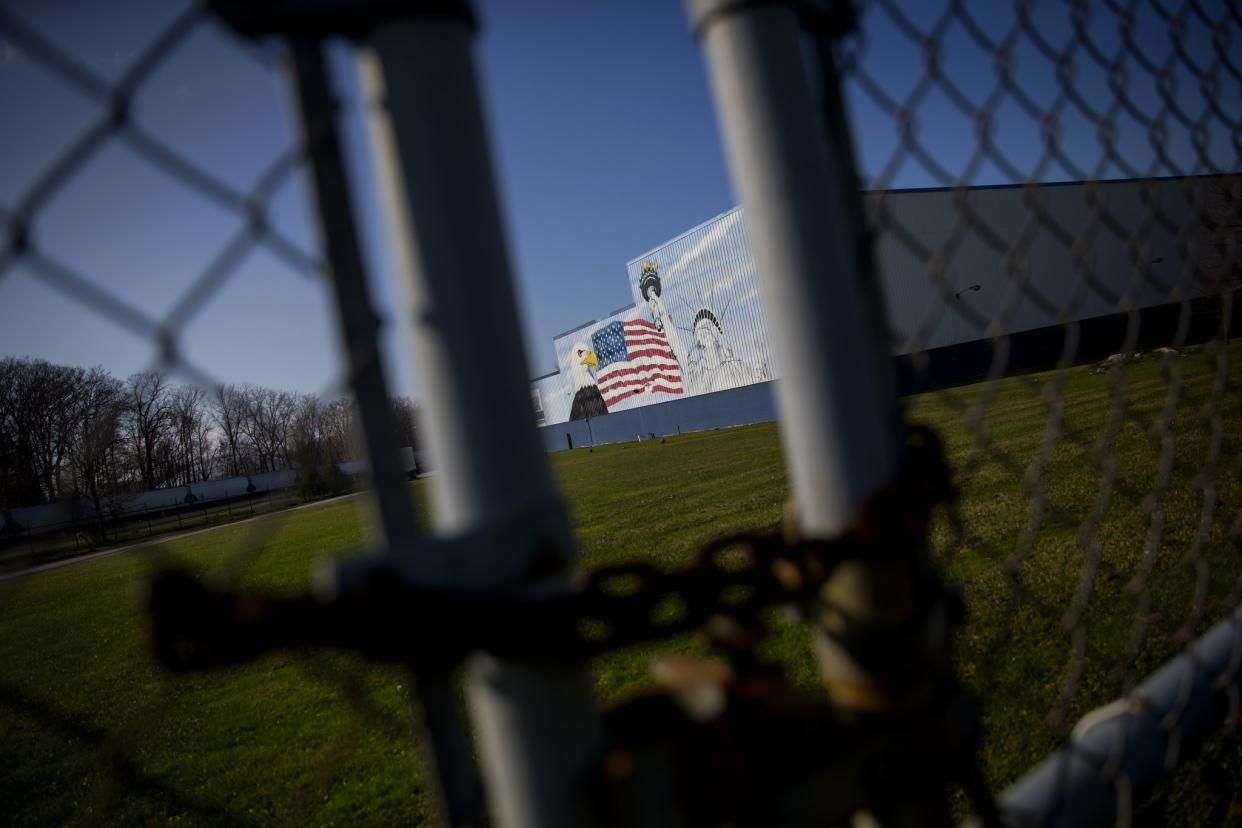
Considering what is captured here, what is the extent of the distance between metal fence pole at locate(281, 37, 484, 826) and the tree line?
1.1 inches

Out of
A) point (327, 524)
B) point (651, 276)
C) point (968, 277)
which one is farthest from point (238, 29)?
point (651, 276)

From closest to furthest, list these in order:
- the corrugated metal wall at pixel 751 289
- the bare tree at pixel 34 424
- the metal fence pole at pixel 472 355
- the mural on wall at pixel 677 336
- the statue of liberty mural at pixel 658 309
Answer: the metal fence pole at pixel 472 355 < the bare tree at pixel 34 424 < the corrugated metal wall at pixel 751 289 < the mural on wall at pixel 677 336 < the statue of liberty mural at pixel 658 309

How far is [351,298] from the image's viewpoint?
0.42m

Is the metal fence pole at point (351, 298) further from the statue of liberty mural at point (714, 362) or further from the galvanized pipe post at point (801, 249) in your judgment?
the statue of liberty mural at point (714, 362)

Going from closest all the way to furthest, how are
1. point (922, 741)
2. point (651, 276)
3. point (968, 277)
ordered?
point (922, 741) < point (968, 277) < point (651, 276)

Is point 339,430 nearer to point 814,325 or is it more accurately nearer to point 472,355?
point 472,355

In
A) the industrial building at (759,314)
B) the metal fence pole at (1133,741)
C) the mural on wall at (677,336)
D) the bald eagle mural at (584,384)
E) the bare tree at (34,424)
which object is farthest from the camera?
the bald eagle mural at (584,384)

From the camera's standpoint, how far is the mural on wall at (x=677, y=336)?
24.8 m

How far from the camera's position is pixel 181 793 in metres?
2.90

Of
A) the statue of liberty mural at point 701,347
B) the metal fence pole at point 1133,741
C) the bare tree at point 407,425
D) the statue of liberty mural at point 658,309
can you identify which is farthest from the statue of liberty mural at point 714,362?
the bare tree at point 407,425

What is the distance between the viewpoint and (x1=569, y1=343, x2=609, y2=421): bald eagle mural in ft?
116

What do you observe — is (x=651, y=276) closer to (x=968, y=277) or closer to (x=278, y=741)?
(x=968, y=277)

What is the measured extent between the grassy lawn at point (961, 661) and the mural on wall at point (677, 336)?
17616 millimetres

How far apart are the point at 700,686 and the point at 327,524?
14.4m
